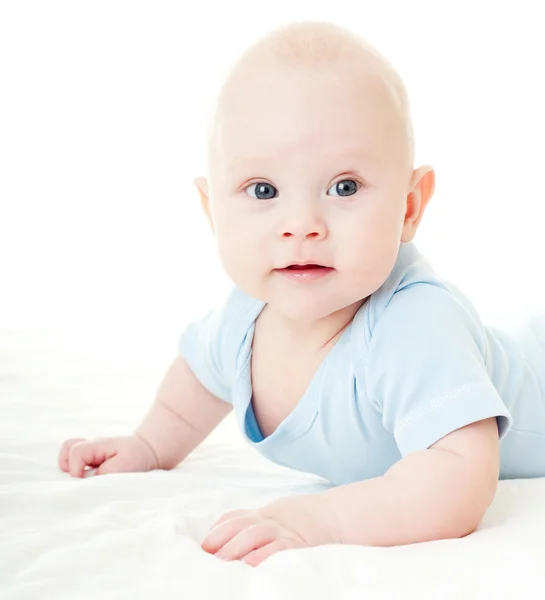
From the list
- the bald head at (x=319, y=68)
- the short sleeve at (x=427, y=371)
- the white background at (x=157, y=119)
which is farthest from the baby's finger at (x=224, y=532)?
the white background at (x=157, y=119)

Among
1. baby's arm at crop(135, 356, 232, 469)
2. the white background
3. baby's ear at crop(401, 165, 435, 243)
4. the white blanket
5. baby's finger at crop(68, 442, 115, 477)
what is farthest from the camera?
the white background

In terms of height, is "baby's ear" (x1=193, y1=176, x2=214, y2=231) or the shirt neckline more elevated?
"baby's ear" (x1=193, y1=176, x2=214, y2=231)

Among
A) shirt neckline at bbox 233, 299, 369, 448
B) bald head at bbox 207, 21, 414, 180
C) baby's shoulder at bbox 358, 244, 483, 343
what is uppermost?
bald head at bbox 207, 21, 414, 180

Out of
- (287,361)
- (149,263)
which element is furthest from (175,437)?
(149,263)

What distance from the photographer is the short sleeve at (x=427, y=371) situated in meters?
1.07

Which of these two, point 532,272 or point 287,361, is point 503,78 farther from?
point 287,361

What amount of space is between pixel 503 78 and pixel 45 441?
2233 mm

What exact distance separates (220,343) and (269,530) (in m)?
0.50

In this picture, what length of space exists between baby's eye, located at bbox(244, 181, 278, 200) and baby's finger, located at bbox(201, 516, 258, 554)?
14.7 inches

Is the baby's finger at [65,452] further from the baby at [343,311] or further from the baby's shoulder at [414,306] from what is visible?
the baby's shoulder at [414,306]

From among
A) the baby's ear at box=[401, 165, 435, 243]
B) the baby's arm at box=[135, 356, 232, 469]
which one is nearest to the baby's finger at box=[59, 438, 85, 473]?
the baby's arm at box=[135, 356, 232, 469]

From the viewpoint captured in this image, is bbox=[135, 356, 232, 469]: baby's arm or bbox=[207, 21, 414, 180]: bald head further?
bbox=[135, 356, 232, 469]: baby's arm

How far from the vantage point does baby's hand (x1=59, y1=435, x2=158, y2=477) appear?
135 cm

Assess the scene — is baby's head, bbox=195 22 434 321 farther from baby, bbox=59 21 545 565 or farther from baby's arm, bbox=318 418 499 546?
baby's arm, bbox=318 418 499 546
